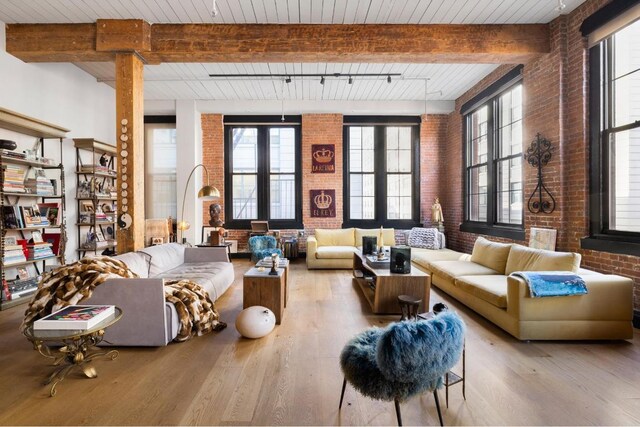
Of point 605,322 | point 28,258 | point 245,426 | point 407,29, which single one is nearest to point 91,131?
Answer: point 28,258

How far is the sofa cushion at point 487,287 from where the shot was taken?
329 centimetres

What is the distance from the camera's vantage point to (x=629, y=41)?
11.8ft

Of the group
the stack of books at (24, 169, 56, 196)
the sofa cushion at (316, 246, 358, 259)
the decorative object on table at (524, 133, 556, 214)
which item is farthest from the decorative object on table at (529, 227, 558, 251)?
the stack of books at (24, 169, 56, 196)

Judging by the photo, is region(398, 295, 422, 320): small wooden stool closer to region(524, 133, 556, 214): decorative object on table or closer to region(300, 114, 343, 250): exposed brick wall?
region(524, 133, 556, 214): decorative object on table

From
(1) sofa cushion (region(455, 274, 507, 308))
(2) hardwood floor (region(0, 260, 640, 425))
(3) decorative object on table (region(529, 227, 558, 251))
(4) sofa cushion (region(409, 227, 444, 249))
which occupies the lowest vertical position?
(2) hardwood floor (region(0, 260, 640, 425))

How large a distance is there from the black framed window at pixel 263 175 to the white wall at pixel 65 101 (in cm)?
261

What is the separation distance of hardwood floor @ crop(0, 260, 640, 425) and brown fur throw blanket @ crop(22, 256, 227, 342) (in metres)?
0.17

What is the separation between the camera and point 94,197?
549 cm

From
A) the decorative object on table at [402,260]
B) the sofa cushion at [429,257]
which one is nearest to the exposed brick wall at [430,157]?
the sofa cushion at [429,257]

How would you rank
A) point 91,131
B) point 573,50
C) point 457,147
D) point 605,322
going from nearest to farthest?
1. point 605,322
2. point 573,50
3. point 91,131
4. point 457,147

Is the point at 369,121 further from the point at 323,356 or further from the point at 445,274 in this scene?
the point at 323,356

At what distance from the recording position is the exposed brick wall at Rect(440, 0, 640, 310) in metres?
3.99

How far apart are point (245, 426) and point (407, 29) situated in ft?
16.0

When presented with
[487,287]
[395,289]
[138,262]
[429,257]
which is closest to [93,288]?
[138,262]
